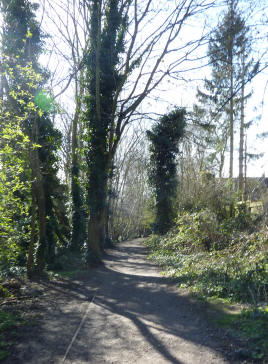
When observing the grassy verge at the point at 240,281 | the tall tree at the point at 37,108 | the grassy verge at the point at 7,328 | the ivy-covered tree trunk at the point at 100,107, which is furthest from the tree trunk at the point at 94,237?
the grassy verge at the point at 7,328

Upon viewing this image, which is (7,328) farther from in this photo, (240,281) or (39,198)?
(39,198)

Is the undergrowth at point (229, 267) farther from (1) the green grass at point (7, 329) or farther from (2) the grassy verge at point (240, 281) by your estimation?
(1) the green grass at point (7, 329)

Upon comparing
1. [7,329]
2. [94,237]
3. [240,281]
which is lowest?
[7,329]

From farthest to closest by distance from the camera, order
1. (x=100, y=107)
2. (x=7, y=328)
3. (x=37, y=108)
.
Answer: (x=100, y=107) < (x=37, y=108) < (x=7, y=328)

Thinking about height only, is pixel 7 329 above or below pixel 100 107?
below

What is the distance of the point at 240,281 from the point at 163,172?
14940 millimetres

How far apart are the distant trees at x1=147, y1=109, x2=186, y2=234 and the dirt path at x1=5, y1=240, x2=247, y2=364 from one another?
1197 cm

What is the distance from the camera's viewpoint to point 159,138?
2064 cm

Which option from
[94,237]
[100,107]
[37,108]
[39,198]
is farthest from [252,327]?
[100,107]

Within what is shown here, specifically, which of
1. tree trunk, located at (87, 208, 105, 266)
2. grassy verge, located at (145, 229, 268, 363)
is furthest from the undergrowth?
tree trunk, located at (87, 208, 105, 266)

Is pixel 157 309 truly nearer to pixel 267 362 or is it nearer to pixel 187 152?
pixel 267 362

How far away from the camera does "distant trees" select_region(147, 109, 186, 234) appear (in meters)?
20.7

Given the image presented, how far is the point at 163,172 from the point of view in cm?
2202

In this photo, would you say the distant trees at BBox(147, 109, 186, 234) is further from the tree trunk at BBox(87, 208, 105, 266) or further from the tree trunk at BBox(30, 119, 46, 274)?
the tree trunk at BBox(30, 119, 46, 274)
